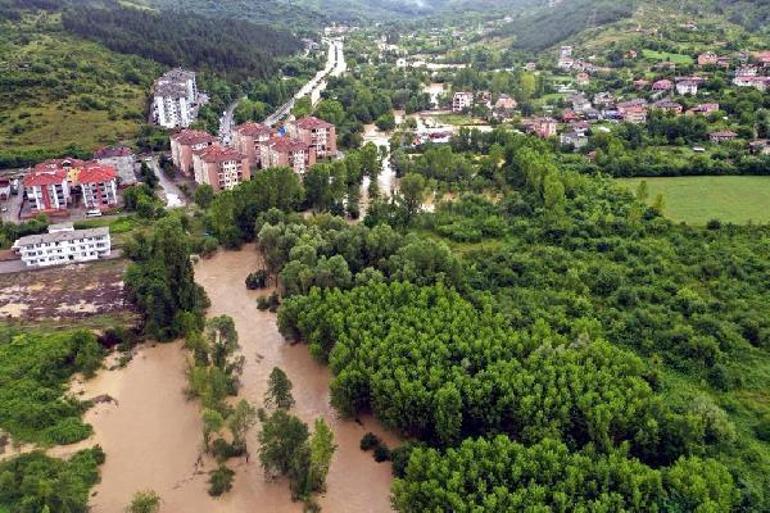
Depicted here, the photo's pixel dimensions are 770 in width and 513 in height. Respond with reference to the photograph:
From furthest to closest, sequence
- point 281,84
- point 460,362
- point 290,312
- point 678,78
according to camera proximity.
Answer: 1. point 281,84
2. point 678,78
3. point 290,312
4. point 460,362

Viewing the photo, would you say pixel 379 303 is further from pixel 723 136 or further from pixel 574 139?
pixel 723 136

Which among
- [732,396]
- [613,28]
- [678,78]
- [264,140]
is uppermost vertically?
[613,28]

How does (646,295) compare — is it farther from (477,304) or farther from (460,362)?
(460,362)

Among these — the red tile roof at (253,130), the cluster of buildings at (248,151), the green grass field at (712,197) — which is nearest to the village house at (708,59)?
the green grass field at (712,197)

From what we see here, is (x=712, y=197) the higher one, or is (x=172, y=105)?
(x=172, y=105)

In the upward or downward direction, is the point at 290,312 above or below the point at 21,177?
below

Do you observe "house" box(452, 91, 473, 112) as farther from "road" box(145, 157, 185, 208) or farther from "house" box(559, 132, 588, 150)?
"road" box(145, 157, 185, 208)

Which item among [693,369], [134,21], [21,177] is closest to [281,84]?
[134,21]

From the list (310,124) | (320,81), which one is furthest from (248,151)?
(320,81)
